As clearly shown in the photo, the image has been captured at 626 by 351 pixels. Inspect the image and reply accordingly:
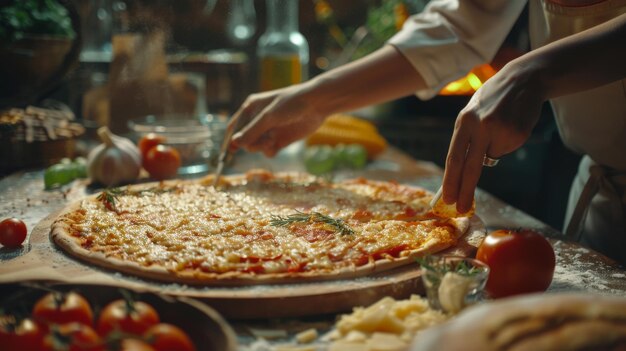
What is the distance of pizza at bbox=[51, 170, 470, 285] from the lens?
77.6 inches

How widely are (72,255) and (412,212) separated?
1360 mm

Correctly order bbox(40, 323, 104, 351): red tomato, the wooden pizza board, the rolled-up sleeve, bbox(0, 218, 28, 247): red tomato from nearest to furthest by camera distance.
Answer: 1. bbox(40, 323, 104, 351): red tomato
2. the wooden pizza board
3. bbox(0, 218, 28, 247): red tomato
4. the rolled-up sleeve

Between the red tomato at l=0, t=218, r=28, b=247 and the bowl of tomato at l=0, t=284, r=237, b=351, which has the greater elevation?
the bowl of tomato at l=0, t=284, r=237, b=351

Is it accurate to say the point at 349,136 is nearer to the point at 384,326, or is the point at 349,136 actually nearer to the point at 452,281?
the point at 452,281

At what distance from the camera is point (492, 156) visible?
2.02m

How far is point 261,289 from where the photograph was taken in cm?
185

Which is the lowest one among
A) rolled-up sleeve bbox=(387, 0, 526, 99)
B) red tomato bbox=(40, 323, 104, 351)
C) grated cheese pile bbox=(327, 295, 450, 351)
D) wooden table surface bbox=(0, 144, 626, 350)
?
wooden table surface bbox=(0, 144, 626, 350)

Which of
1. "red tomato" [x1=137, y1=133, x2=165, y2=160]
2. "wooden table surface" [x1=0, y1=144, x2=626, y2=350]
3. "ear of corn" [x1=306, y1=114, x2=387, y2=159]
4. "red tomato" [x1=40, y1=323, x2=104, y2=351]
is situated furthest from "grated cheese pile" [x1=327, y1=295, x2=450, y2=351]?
"ear of corn" [x1=306, y1=114, x2=387, y2=159]

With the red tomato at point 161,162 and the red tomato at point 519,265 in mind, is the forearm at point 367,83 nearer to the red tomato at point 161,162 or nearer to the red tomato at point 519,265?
the red tomato at point 161,162

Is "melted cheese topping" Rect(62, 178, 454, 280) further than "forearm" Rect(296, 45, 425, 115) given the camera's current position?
No

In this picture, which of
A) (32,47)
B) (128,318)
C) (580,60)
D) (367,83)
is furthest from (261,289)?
(32,47)

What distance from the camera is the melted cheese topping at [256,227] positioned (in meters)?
2.04

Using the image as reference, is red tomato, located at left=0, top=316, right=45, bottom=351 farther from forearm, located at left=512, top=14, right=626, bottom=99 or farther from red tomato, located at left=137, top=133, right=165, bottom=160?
red tomato, located at left=137, top=133, right=165, bottom=160

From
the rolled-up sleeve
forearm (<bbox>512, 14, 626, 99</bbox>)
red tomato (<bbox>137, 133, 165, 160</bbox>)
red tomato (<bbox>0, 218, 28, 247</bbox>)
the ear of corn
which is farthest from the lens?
the ear of corn
